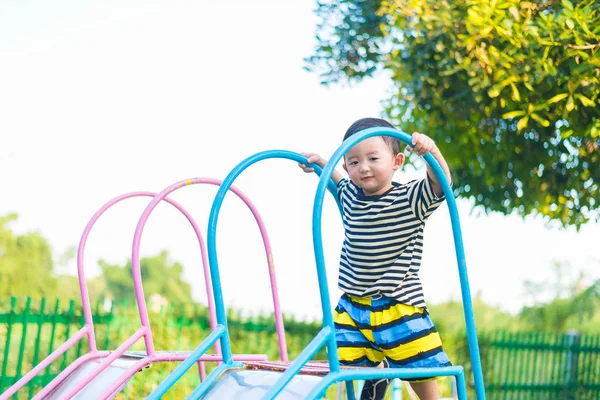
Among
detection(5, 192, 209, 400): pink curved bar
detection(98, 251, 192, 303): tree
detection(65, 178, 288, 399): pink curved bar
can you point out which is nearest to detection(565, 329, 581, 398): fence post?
detection(5, 192, 209, 400): pink curved bar

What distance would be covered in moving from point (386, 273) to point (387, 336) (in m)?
0.24

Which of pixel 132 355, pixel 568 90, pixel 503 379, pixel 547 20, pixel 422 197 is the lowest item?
pixel 503 379

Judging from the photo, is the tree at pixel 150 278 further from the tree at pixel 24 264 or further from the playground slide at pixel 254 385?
the playground slide at pixel 254 385

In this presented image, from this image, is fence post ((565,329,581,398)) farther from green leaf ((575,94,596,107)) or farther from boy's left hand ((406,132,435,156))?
boy's left hand ((406,132,435,156))

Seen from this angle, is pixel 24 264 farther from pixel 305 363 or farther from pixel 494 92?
pixel 305 363

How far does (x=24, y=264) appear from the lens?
29219mm

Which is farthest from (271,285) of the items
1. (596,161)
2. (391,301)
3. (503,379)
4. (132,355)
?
(503,379)

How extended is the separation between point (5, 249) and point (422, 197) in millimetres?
27497

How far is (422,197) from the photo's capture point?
3076 mm

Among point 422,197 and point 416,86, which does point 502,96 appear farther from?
point 422,197

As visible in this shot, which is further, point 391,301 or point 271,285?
point 271,285

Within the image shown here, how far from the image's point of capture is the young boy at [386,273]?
3.10 metres

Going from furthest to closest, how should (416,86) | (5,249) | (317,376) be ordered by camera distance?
1. (5,249)
2. (416,86)
3. (317,376)

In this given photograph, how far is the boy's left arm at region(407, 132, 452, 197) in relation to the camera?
2846 millimetres
